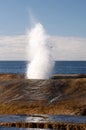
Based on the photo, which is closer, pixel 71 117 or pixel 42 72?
pixel 71 117

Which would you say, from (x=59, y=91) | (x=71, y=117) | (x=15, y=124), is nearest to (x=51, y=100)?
(x=59, y=91)

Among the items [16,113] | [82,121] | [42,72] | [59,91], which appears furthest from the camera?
[42,72]

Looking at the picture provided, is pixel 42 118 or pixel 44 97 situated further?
pixel 44 97

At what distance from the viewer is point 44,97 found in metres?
71.9

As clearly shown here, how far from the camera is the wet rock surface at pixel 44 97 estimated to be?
2653 inches

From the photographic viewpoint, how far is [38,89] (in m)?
75.6

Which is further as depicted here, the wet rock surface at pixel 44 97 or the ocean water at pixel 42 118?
the wet rock surface at pixel 44 97

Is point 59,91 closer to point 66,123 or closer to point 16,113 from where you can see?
point 16,113

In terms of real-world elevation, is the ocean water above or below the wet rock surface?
below

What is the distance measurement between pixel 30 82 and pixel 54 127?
25595mm

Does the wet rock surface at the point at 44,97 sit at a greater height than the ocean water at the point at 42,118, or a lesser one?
greater

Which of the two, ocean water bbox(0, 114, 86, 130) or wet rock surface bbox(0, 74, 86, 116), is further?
wet rock surface bbox(0, 74, 86, 116)

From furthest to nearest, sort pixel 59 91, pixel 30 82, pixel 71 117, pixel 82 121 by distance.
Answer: pixel 30 82, pixel 59 91, pixel 71 117, pixel 82 121

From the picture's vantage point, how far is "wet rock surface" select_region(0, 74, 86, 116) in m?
67.4
